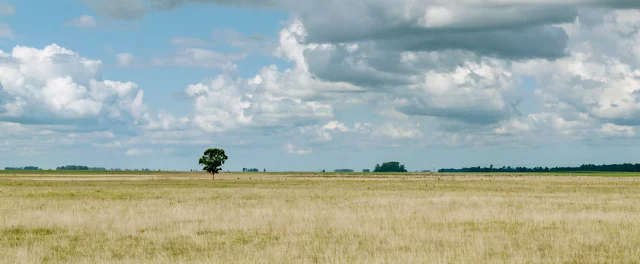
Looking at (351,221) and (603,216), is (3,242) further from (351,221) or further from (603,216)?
(603,216)

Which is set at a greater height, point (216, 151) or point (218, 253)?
point (216, 151)

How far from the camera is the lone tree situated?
13550 cm

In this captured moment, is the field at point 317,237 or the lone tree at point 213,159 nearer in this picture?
the field at point 317,237

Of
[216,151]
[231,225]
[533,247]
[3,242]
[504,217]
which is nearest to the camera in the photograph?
[533,247]

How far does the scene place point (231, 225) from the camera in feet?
85.3

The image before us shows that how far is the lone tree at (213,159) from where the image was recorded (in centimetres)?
13550

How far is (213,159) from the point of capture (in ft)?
446

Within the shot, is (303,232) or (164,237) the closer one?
(164,237)

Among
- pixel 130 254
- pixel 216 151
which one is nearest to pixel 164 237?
pixel 130 254

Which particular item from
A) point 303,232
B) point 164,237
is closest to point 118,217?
point 164,237

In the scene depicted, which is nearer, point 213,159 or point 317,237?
point 317,237

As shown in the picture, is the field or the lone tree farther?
the lone tree

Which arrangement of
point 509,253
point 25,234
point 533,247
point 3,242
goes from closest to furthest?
point 509,253 → point 533,247 → point 3,242 → point 25,234

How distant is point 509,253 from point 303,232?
8.33m
